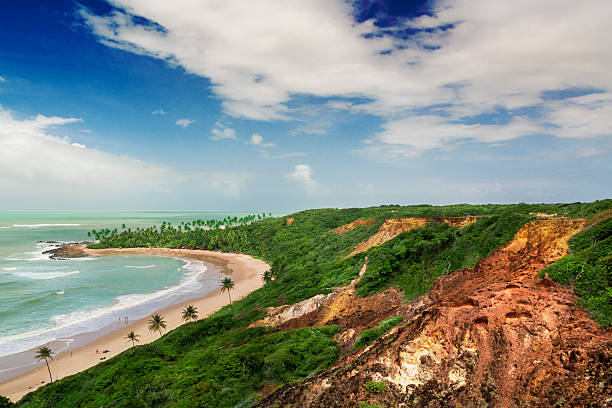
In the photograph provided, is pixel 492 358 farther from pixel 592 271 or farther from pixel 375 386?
pixel 592 271

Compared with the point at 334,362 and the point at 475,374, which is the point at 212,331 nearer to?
the point at 334,362

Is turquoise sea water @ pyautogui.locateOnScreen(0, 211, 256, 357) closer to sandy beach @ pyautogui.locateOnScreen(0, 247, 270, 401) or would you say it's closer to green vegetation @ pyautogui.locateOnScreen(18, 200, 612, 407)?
sandy beach @ pyautogui.locateOnScreen(0, 247, 270, 401)

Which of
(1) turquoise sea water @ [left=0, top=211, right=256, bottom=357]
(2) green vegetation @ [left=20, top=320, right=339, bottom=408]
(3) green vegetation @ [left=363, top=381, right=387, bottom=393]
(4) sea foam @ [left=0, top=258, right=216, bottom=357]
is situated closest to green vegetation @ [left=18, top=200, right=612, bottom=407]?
(2) green vegetation @ [left=20, top=320, right=339, bottom=408]

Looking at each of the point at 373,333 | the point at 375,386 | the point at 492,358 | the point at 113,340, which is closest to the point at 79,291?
the point at 113,340

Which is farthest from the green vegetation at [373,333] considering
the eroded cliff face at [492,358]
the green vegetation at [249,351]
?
the eroded cliff face at [492,358]

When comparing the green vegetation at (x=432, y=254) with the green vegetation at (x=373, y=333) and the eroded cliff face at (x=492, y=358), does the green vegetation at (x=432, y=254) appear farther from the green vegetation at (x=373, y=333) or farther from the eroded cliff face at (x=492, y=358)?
the green vegetation at (x=373, y=333)

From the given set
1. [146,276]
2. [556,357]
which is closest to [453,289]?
[556,357]
